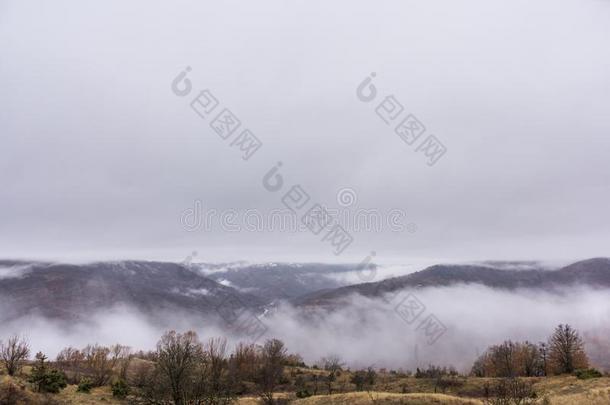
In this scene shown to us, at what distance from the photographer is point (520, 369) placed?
128250mm

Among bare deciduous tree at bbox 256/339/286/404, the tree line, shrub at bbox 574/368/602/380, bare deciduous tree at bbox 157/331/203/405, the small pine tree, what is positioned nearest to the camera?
bare deciduous tree at bbox 157/331/203/405

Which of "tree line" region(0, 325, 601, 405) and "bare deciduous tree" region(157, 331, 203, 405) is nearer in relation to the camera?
"bare deciduous tree" region(157, 331, 203, 405)

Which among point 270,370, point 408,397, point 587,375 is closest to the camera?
point 408,397

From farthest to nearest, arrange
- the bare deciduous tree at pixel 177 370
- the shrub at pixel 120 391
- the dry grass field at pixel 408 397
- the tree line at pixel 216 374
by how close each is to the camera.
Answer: the shrub at pixel 120 391 < the dry grass field at pixel 408 397 < the tree line at pixel 216 374 < the bare deciduous tree at pixel 177 370

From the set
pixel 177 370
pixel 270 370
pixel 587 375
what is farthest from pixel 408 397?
pixel 270 370

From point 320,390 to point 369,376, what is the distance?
16.7 meters

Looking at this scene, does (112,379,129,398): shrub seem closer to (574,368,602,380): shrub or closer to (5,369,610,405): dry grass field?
(5,369,610,405): dry grass field

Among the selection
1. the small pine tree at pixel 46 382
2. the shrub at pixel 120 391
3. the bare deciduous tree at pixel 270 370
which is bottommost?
the bare deciduous tree at pixel 270 370

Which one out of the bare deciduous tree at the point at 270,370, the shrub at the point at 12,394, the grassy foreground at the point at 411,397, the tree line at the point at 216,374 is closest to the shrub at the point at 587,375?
the tree line at the point at 216,374

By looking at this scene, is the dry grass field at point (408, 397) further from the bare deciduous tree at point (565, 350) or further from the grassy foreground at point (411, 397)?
the bare deciduous tree at point (565, 350)

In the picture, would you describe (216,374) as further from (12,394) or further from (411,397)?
(411,397)

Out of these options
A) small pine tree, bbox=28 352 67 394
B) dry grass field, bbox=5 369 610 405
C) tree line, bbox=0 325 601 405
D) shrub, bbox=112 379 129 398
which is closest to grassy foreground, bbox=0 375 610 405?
dry grass field, bbox=5 369 610 405

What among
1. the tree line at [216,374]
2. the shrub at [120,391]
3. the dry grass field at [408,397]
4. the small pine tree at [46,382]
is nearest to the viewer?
the tree line at [216,374]

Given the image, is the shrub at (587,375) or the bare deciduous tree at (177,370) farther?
the shrub at (587,375)
